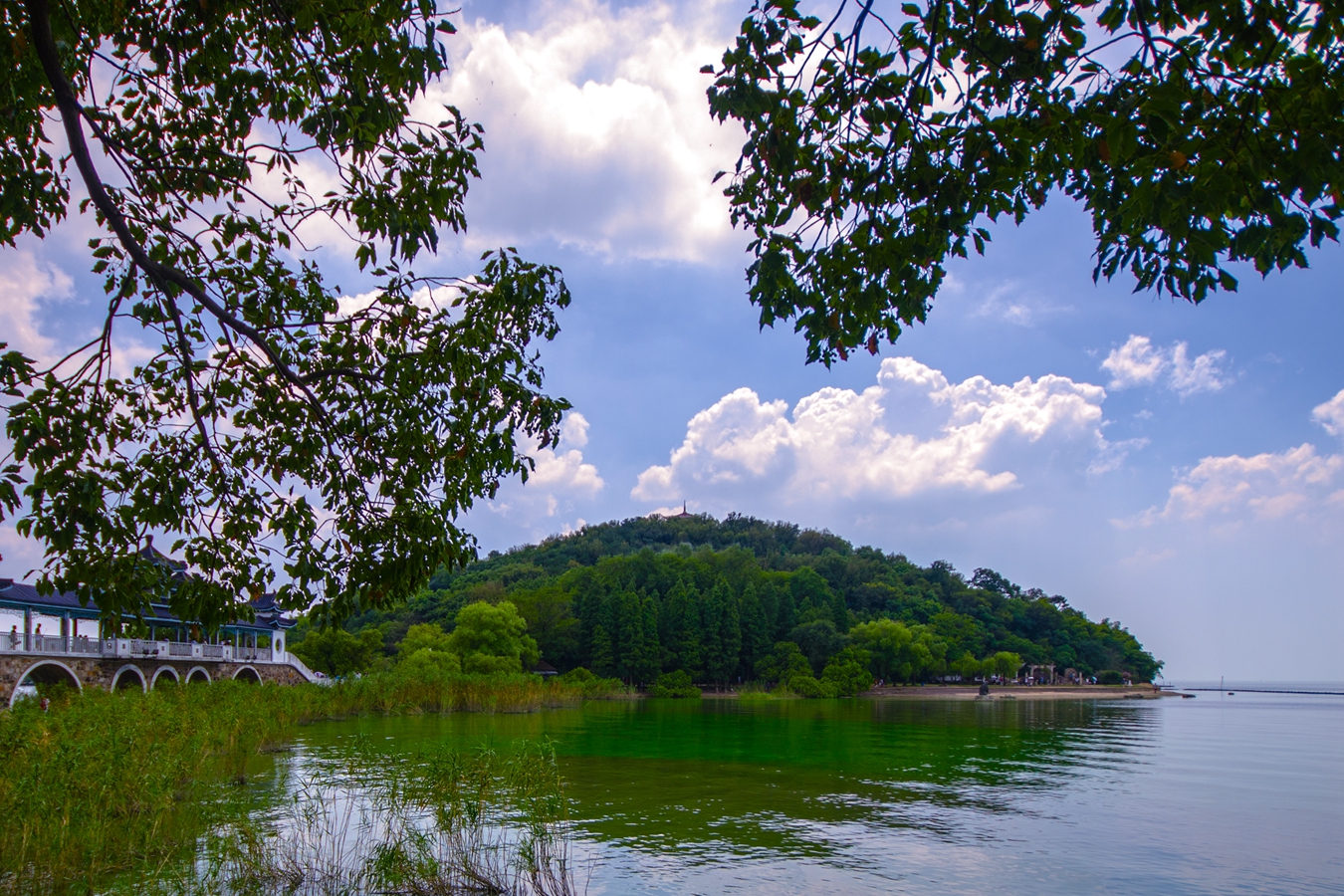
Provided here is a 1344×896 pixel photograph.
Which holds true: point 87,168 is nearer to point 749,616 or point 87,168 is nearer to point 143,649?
point 143,649

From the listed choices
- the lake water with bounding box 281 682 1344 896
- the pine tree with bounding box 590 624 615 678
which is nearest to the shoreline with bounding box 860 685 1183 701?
the pine tree with bounding box 590 624 615 678

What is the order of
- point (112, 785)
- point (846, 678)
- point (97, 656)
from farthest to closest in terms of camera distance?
1. point (846, 678)
2. point (97, 656)
3. point (112, 785)

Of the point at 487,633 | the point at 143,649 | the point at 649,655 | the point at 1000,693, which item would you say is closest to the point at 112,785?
the point at 143,649

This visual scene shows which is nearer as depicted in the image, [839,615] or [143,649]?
[143,649]

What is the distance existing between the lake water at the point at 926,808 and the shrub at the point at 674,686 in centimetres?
3671

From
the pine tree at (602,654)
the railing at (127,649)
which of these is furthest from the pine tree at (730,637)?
the railing at (127,649)

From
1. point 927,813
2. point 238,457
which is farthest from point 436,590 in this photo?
point 238,457

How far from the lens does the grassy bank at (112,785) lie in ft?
26.1

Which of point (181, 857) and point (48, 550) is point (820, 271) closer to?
point (48, 550)

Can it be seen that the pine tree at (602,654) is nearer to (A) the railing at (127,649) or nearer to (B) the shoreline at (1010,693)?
(B) the shoreline at (1010,693)

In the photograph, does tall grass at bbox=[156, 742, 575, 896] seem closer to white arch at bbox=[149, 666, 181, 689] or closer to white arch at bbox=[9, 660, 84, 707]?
white arch at bbox=[9, 660, 84, 707]

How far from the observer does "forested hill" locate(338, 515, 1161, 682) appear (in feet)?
244

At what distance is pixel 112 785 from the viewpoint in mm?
9672

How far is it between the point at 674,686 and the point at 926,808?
5629 centimetres
